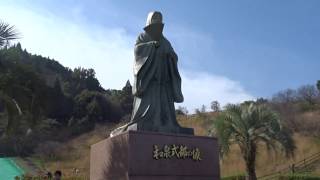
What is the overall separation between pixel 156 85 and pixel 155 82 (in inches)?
2.7

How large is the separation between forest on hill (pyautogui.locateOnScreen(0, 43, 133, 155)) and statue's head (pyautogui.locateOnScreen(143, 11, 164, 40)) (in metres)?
5.20

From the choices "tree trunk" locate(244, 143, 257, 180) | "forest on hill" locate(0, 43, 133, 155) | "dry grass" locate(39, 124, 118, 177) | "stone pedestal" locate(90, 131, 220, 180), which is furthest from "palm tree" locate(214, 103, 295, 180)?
"dry grass" locate(39, 124, 118, 177)

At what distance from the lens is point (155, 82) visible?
10453 millimetres

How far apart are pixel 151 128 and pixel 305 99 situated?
4164cm

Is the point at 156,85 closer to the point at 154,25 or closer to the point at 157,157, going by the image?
the point at 154,25

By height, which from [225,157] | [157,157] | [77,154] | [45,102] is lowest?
[157,157]

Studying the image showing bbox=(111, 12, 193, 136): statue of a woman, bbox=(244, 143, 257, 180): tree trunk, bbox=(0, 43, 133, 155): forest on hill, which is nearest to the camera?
bbox=(111, 12, 193, 136): statue of a woman

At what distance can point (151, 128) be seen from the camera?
32.2 feet

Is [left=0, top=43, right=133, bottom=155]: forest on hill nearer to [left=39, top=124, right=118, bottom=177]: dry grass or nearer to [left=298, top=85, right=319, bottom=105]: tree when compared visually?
[left=39, top=124, right=118, bottom=177]: dry grass

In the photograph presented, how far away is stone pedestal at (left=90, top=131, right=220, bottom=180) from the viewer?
29.8ft

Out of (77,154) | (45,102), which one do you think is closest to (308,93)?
(77,154)

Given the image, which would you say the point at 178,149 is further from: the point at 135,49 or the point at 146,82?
the point at 135,49

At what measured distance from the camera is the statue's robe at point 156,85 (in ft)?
33.1

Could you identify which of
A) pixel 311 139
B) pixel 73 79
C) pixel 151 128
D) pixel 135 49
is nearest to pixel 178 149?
pixel 151 128
